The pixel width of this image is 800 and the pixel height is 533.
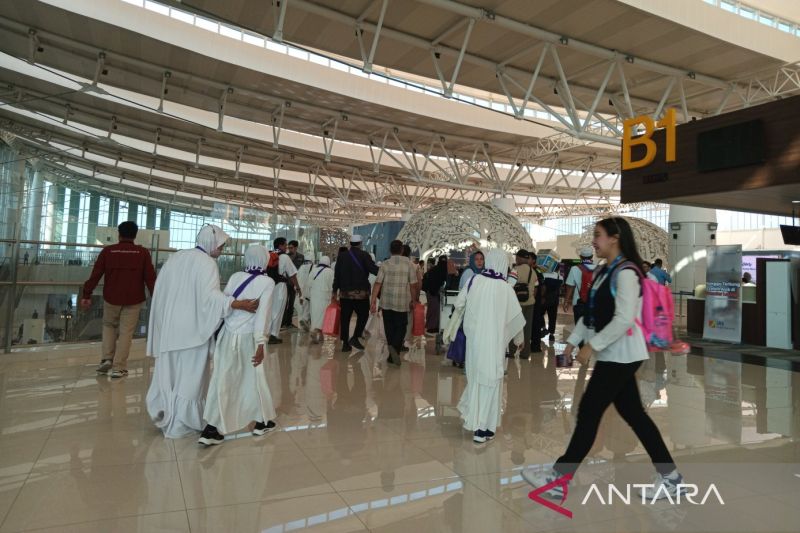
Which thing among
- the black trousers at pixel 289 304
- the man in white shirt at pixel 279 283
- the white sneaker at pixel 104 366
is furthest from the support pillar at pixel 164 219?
the white sneaker at pixel 104 366

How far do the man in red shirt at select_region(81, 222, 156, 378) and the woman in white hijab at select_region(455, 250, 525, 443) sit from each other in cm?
374

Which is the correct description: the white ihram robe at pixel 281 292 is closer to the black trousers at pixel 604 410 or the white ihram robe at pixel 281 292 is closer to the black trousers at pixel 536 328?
the black trousers at pixel 536 328

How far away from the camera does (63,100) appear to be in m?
14.1

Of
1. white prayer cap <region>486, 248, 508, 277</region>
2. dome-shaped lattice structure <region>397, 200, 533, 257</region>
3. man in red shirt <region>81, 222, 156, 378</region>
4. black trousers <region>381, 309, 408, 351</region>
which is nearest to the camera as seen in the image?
white prayer cap <region>486, 248, 508, 277</region>

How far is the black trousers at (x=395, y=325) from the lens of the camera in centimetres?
738

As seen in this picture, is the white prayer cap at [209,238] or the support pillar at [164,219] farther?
the support pillar at [164,219]

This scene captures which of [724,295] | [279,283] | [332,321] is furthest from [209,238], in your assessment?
[724,295]

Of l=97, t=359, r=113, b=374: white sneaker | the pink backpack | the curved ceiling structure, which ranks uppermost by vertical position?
the curved ceiling structure

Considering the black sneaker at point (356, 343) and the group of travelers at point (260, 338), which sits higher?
the group of travelers at point (260, 338)

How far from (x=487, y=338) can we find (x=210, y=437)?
2170 millimetres

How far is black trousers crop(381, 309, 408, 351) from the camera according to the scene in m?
7.38

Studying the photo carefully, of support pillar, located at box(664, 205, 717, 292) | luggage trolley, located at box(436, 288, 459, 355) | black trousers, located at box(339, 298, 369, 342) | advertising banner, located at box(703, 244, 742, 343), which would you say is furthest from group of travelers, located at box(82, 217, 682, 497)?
support pillar, located at box(664, 205, 717, 292)

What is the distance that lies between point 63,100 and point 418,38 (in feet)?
33.0

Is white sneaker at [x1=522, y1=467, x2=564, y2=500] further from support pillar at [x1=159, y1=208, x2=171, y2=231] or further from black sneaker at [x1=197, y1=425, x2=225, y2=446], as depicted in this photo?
support pillar at [x1=159, y1=208, x2=171, y2=231]
